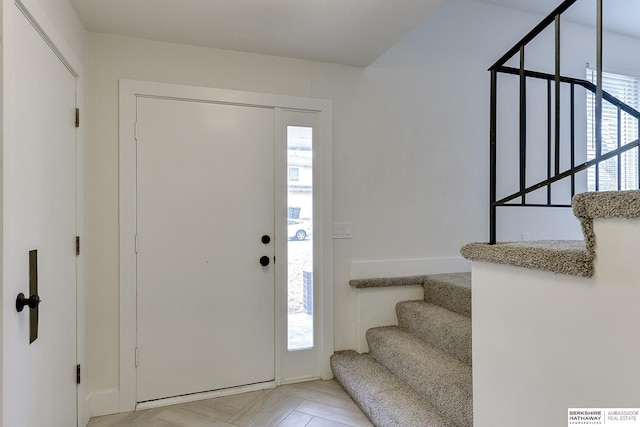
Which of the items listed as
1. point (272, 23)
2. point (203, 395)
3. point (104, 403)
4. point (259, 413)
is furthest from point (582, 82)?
point (104, 403)

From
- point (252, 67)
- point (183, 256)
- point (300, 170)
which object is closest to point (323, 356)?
point (183, 256)

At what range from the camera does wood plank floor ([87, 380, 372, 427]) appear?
1.96m

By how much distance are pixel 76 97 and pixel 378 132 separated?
1994mm

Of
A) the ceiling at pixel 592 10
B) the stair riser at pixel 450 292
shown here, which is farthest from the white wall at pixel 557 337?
the ceiling at pixel 592 10

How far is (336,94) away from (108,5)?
1.49 m

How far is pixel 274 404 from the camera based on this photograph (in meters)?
2.16

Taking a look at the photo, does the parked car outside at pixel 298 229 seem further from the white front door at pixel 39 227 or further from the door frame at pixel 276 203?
the white front door at pixel 39 227

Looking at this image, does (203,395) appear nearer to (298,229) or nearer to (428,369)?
(298,229)

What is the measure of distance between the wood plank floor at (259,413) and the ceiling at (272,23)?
2.35 meters

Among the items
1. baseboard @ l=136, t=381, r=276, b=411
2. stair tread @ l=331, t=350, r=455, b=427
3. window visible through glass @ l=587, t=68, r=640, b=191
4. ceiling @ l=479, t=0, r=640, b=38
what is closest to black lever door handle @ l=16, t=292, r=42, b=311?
baseboard @ l=136, t=381, r=276, b=411

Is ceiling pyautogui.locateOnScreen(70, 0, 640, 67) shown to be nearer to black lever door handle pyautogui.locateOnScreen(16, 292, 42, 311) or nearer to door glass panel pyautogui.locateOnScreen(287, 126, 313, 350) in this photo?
door glass panel pyautogui.locateOnScreen(287, 126, 313, 350)

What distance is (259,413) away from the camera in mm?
2062

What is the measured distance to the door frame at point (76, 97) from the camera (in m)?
1.14

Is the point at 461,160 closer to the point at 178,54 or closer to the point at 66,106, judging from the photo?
the point at 178,54
